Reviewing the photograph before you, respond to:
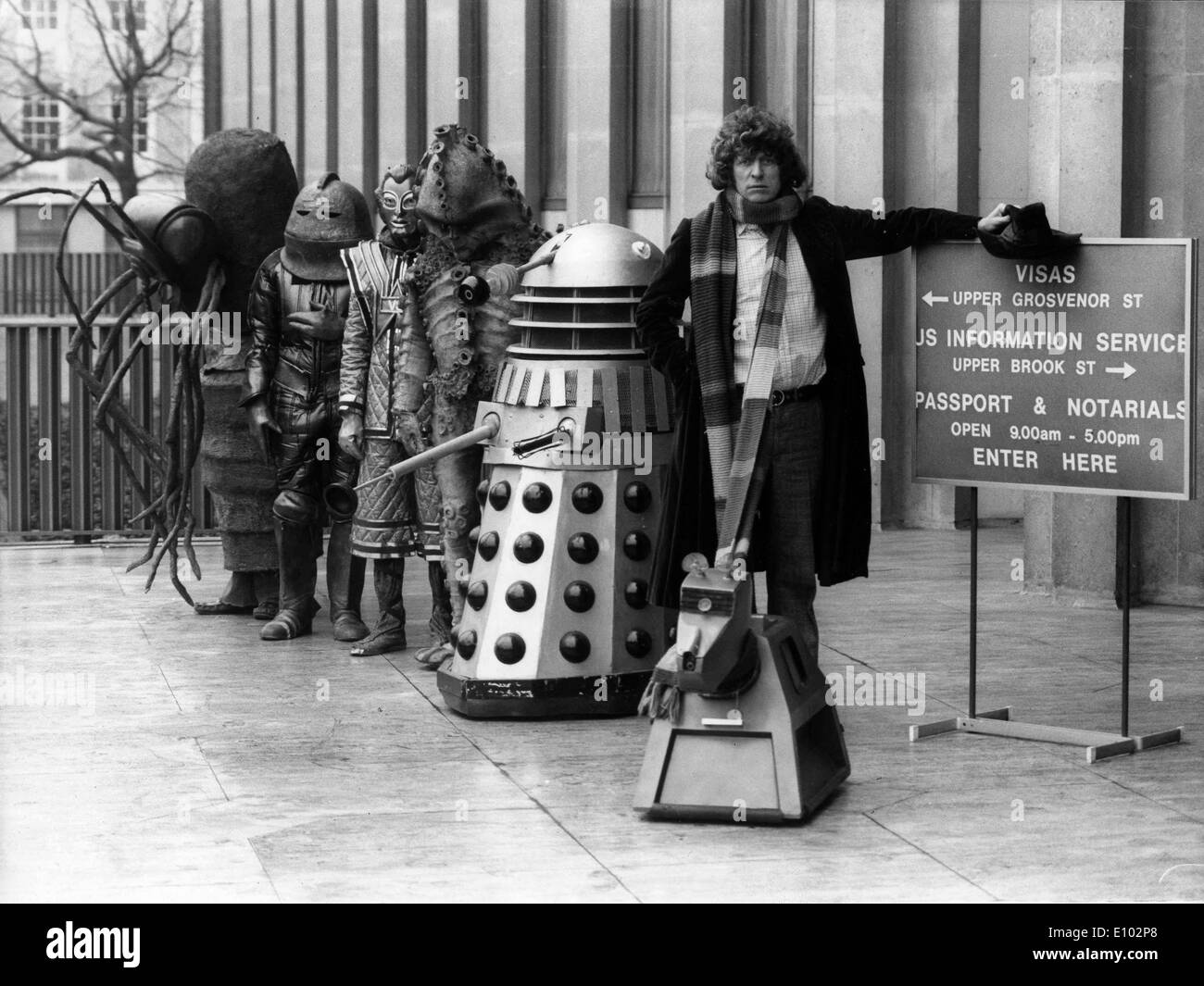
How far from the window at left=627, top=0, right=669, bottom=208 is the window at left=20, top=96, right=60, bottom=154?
18.0 meters

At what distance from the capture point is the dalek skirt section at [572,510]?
7.34 meters

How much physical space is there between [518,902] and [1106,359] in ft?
9.79

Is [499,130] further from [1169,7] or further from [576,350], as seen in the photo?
[576,350]

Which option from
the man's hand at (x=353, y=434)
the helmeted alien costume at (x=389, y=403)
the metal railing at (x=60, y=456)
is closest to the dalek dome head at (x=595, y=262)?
the helmeted alien costume at (x=389, y=403)

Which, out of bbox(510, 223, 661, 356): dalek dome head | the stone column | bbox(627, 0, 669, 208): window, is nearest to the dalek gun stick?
bbox(510, 223, 661, 356): dalek dome head

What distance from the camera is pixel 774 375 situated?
644 cm

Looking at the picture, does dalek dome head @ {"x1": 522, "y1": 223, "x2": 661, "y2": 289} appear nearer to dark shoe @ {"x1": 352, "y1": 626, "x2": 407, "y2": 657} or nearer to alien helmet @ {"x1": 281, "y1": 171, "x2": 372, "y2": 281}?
alien helmet @ {"x1": 281, "y1": 171, "x2": 372, "y2": 281}

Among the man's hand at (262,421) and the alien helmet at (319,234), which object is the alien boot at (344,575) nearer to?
the man's hand at (262,421)

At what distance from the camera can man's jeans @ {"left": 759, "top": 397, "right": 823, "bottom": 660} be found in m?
6.48

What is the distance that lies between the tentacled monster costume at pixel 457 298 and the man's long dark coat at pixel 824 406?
138 centimetres

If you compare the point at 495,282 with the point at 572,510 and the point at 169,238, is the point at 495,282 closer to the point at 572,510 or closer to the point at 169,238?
the point at 572,510

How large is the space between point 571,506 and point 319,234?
248cm
